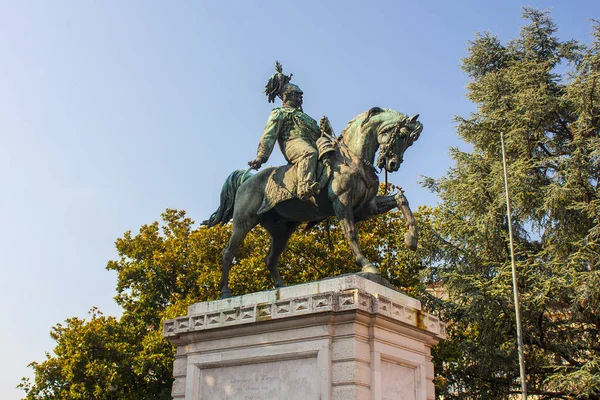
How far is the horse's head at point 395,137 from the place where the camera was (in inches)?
442

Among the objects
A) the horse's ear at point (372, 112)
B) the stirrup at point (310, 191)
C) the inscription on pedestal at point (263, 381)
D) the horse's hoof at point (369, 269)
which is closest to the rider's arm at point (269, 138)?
the stirrup at point (310, 191)

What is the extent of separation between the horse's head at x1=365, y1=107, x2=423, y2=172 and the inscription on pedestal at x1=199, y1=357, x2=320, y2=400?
11.3ft

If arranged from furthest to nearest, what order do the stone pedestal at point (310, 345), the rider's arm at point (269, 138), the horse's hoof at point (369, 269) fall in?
the rider's arm at point (269, 138) → the horse's hoof at point (369, 269) → the stone pedestal at point (310, 345)

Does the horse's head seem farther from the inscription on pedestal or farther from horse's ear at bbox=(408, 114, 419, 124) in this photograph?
the inscription on pedestal

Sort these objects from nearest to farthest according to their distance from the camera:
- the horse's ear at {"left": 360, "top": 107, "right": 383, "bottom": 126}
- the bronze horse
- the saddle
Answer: the bronze horse, the saddle, the horse's ear at {"left": 360, "top": 107, "right": 383, "bottom": 126}

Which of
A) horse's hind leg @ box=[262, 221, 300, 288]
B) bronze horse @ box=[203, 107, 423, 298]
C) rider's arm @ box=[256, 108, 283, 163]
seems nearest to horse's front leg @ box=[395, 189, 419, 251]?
bronze horse @ box=[203, 107, 423, 298]

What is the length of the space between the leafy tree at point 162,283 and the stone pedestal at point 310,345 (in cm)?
1407

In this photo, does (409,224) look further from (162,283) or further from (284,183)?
(162,283)

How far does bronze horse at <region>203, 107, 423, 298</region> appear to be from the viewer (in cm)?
1109

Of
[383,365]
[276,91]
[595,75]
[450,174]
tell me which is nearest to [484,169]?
[450,174]

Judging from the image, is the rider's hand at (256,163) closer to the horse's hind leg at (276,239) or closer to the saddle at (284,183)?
the saddle at (284,183)

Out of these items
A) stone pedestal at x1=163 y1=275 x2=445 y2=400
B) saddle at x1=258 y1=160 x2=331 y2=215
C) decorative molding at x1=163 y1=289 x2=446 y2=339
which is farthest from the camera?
saddle at x1=258 y1=160 x2=331 y2=215

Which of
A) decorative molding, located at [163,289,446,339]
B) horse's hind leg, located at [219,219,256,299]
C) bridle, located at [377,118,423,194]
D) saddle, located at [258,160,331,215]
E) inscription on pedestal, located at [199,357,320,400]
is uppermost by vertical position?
bridle, located at [377,118,423,194]

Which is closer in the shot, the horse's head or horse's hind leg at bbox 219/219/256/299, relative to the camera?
the horse's head
